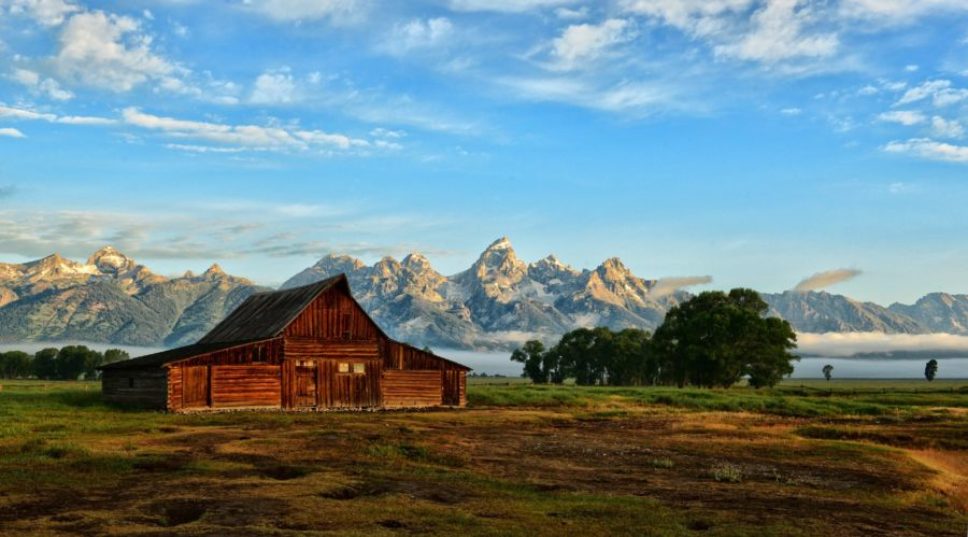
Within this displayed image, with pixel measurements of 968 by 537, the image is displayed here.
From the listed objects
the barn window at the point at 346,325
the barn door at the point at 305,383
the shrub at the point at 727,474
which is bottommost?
the shrub at the point at 727,474

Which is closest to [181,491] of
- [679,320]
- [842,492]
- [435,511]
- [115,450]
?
[435,511]

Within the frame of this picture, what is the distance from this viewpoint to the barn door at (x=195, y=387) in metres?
52.0

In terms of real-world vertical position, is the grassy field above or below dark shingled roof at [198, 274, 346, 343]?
below

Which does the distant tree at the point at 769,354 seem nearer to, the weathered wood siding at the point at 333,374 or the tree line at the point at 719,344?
the tree line at the point at 719,344

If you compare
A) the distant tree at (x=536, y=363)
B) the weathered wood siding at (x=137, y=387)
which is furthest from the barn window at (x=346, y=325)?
the distant tree at (x=536, y=363)

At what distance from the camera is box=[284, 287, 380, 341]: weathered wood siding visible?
5812cm

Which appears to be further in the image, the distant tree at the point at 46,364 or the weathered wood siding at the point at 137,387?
the distant tree at the point at 46,364

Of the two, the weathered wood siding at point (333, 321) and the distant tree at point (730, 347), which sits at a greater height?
the weathered wood siding at point (333, 321)

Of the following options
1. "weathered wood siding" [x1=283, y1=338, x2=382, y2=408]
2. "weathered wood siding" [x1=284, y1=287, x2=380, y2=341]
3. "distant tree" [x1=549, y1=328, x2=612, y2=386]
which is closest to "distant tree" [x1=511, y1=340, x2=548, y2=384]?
"distant tree" [x1=549, y1=328, x2=612, y2=386]

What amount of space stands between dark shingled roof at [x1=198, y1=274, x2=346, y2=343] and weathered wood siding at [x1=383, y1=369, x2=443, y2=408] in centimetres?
797

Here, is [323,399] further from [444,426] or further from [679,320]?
[679,320]

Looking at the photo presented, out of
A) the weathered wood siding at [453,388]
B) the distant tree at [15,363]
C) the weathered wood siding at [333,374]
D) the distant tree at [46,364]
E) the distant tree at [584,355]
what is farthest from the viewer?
the distant tree at [15,363]

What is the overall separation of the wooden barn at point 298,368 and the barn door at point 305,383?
0.23ft

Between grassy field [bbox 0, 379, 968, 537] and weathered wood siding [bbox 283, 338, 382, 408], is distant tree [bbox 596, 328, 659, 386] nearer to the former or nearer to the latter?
weathered wood siding [bbox 283, 338, 382, 408]
